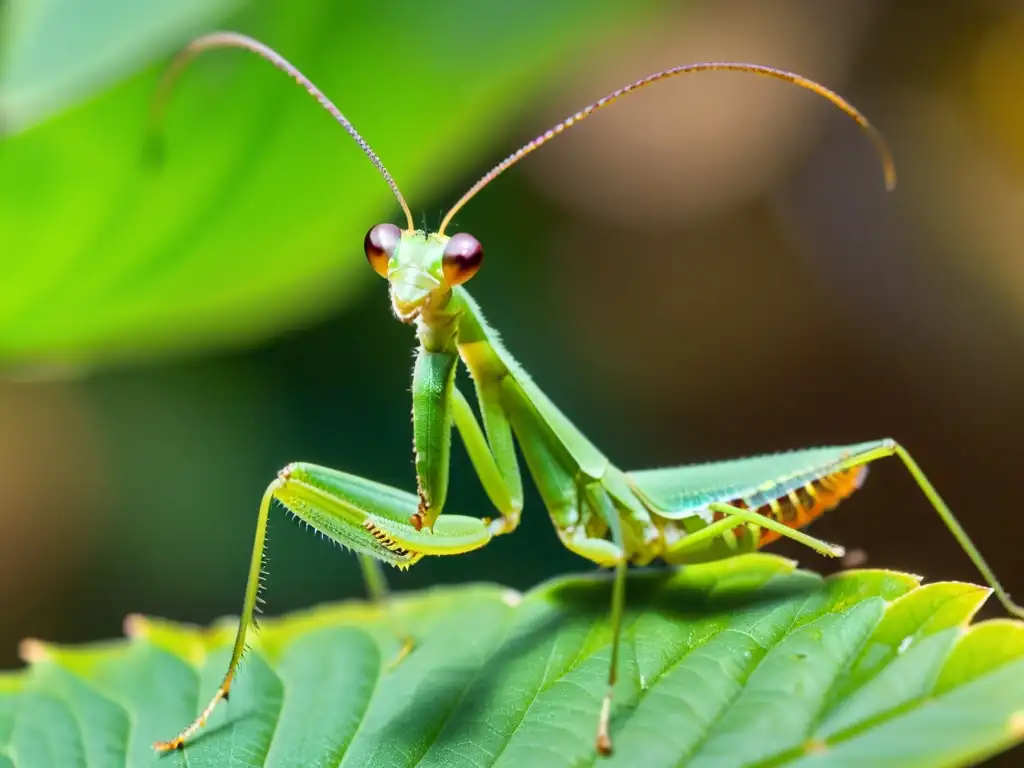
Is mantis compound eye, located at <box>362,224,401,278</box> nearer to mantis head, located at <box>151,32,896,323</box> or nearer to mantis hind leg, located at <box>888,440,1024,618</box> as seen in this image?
mantis head, located at <box>151,32,896,323</box>

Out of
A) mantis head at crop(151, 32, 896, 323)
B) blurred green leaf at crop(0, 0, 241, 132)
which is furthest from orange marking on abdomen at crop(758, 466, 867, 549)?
blurred green leaf at crop(0, 0, 241, 132)

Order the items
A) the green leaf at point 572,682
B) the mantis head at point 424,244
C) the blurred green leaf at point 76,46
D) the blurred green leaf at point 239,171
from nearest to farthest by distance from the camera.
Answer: the green leaf at point 572,682 → the mantis head at point 424,244 → the blurred green leaf at point 76,46 → the blurred green leaf at point 239,171

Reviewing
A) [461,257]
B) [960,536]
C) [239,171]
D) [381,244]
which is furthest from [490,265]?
[960,536]

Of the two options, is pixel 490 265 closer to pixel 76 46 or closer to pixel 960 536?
pixel 76 46

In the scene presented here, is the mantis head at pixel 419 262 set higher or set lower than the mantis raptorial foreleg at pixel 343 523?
higher

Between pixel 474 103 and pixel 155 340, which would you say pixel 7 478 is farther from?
pixel 474 103

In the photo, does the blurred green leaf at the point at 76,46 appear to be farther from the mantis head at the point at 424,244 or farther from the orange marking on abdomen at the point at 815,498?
the orange marking on abdomen at the point at 815,498

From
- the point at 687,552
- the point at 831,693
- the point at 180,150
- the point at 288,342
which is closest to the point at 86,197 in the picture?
the point at 180,150

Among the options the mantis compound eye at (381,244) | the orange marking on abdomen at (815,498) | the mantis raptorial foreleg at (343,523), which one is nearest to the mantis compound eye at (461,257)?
the mantis compound eye at (381,244)
